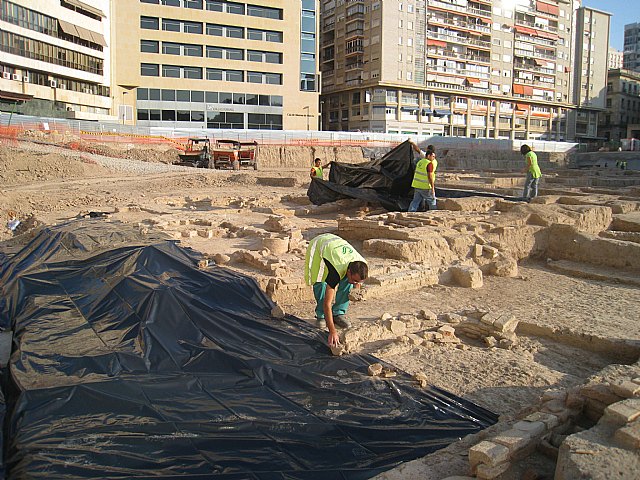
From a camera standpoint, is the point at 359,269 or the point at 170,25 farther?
the point at 170,25

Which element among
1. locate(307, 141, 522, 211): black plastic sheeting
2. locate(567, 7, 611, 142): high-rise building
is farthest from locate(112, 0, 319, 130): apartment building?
locate(567, 7, 611, 142): high-rise building

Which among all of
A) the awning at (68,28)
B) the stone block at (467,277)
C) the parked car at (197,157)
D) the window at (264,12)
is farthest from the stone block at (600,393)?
the window at (264,12)

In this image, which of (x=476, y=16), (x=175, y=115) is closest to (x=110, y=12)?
(x=175, y=115)

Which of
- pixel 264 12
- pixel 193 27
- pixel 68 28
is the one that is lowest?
pixel 68 28

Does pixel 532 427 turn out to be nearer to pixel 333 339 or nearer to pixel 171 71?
pixel 333 339

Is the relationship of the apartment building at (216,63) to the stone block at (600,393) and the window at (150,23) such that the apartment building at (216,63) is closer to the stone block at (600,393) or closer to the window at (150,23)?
the window at (150,23)

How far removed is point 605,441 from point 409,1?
60.1 metres

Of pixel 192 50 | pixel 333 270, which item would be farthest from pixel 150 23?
pixel 333 270

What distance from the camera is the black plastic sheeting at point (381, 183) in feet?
44.5

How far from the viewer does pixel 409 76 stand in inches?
2260

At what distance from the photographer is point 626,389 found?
3600mm

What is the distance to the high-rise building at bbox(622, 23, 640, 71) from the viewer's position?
11075cm

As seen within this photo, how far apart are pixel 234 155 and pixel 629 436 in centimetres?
2681

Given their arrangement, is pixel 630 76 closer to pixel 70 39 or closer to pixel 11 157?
pixel 70 39
